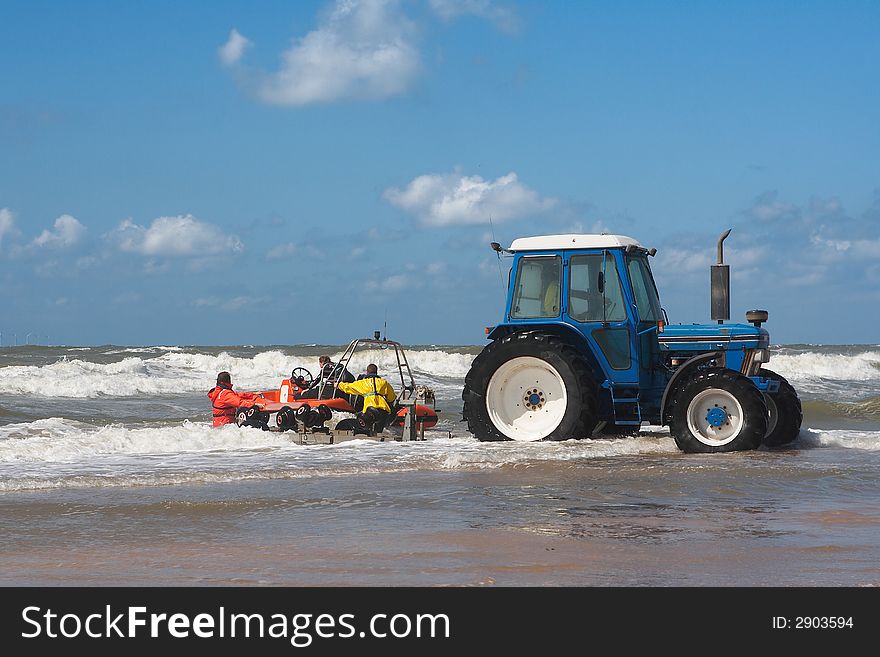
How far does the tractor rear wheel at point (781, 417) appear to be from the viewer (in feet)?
40.6

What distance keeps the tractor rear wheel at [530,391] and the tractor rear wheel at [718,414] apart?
95cm

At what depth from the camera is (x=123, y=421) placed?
18.4 metres

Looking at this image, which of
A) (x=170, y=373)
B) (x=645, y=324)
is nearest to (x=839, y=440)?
(x=645, y=324)

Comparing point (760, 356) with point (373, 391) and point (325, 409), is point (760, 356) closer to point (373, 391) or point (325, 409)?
point (373, 391)

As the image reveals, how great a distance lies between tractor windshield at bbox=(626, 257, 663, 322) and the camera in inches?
477

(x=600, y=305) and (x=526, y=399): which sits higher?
(x=600, y=305)

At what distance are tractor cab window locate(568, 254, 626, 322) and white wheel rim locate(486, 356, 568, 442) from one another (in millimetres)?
726

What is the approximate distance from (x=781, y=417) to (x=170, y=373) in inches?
934

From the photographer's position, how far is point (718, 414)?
11484mm

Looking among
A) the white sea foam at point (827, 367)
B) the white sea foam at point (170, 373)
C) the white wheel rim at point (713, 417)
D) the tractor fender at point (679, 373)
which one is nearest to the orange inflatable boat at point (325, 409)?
the tractor fender at point (679, 373)

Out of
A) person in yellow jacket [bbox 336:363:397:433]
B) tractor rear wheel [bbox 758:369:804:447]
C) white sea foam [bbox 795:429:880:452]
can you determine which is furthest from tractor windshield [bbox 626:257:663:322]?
person in yellow jacket [bbox 336:363:397:433]

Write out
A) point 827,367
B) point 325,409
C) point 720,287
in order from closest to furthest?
point 720,287, point 325,409, point 827,367

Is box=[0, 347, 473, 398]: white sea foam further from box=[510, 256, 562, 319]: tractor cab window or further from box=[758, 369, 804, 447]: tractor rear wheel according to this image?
box=[758, 369, 804, 447]: tractor rear wheel
